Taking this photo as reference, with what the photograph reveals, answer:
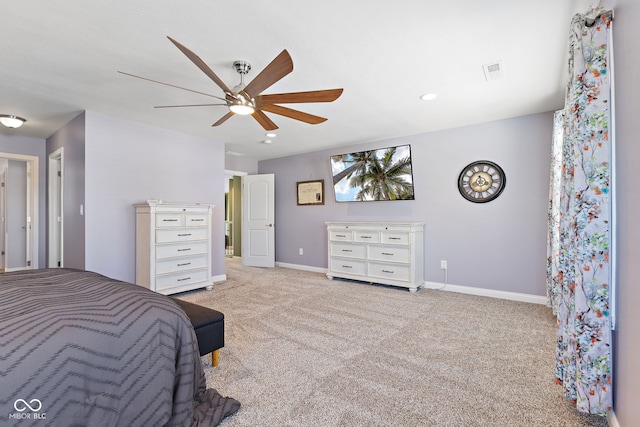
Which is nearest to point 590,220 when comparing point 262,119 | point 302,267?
point 262,119

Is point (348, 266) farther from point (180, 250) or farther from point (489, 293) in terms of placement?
point (180, 250)

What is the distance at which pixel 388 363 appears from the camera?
2.17 m

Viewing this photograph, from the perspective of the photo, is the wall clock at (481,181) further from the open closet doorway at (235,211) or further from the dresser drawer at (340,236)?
the open closet doorway at (235,211)

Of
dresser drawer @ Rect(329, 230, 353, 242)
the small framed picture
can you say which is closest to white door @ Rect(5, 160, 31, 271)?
the small framed picture

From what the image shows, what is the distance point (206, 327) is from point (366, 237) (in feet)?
9.95

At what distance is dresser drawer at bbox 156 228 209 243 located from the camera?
12.3ft

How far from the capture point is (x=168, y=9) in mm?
1797

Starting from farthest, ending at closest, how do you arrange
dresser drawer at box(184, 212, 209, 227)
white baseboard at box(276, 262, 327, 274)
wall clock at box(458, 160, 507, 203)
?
white baseboard at box(276, 262, 327, 274) → dresser drawer at box(184, 212, 209, 227) → wall clock at box(458, 160, 507, 203)

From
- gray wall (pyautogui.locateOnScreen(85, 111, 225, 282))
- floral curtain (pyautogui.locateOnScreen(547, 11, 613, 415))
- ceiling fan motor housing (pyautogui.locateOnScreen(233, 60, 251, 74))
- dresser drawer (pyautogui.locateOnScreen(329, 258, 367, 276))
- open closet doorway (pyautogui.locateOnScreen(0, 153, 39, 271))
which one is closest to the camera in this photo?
floral curtain (pyautogui.locateOnScreen(547, 11, 613, 415))

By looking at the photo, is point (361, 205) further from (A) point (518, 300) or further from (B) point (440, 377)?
(B) point (440, 377)

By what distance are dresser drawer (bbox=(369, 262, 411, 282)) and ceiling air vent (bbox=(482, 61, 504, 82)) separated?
2.49 m

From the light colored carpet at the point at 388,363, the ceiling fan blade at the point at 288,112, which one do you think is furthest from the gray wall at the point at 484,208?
the ceiling fan blade at the point at 288,112

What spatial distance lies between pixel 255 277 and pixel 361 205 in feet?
7.07

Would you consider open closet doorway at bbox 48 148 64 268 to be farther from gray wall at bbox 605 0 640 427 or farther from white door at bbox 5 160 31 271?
gray wall at bbox 605 0 640 427
